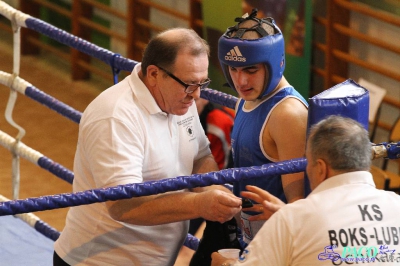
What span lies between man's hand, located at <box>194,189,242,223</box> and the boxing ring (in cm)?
4

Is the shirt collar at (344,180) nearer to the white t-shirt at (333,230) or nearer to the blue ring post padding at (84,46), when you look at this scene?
the white t-shirt at (333,230)

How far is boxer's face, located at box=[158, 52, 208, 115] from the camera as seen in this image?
2387mm

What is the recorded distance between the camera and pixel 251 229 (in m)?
2.50

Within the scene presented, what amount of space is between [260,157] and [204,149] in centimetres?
39

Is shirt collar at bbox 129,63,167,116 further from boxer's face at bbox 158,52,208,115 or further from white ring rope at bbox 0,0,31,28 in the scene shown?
white ring rope at bbox 0,0,31,28

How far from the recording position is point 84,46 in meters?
3.39

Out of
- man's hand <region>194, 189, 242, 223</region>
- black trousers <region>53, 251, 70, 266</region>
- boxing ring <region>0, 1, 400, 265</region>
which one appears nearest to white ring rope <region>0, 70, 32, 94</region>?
boxing ring <region>0, 1, 400, 265</region>

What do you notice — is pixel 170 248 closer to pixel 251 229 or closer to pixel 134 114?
pixel 251 229

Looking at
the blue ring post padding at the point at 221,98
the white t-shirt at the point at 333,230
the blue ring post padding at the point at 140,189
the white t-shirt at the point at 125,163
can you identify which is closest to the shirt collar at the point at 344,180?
the white t-shirt at the point at 333,230

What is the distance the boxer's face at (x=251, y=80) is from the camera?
7.70ft

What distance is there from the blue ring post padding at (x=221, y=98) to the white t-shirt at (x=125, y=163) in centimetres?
31

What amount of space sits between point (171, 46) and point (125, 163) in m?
0.39

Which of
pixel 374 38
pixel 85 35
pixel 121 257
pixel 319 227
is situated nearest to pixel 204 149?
pixel 121 257

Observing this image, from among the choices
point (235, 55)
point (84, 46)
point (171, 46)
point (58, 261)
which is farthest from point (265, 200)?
point (84, 46)
